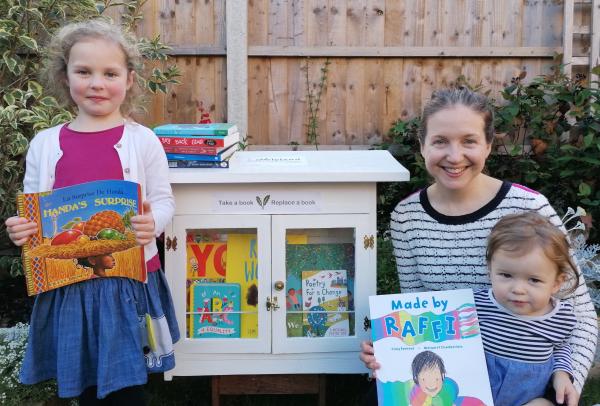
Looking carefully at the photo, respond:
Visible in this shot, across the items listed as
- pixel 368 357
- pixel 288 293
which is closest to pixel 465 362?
pixel 368 357

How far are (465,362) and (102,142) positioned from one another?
129cm

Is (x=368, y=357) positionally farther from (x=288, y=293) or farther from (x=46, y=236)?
(x=46, y=236)

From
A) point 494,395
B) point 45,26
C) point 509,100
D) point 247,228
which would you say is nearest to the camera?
point 494,395

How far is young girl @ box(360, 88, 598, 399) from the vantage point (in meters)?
2.08

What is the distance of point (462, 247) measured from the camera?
2.18 meters

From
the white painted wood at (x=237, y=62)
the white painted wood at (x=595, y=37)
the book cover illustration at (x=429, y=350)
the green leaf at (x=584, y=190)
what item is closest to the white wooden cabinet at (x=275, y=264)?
the book cover illustration at (x=429, y=350)

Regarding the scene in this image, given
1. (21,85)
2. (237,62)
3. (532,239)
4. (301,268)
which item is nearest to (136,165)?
(301,268)

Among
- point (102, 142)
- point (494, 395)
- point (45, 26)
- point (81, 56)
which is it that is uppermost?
point (45, 26)

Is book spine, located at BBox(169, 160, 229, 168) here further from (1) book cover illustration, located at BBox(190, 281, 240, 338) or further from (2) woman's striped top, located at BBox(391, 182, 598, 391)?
(2) woman's striped top, located at BBox(391, 182, 598, 391)

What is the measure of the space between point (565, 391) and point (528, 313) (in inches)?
9.4

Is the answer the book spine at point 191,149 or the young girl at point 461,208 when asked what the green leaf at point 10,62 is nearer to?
the book spine at point 191,149

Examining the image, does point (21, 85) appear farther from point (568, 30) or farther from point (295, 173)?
point (568, 30)

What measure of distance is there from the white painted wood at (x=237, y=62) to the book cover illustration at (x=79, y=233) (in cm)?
265

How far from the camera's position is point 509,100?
4641 millimetres
